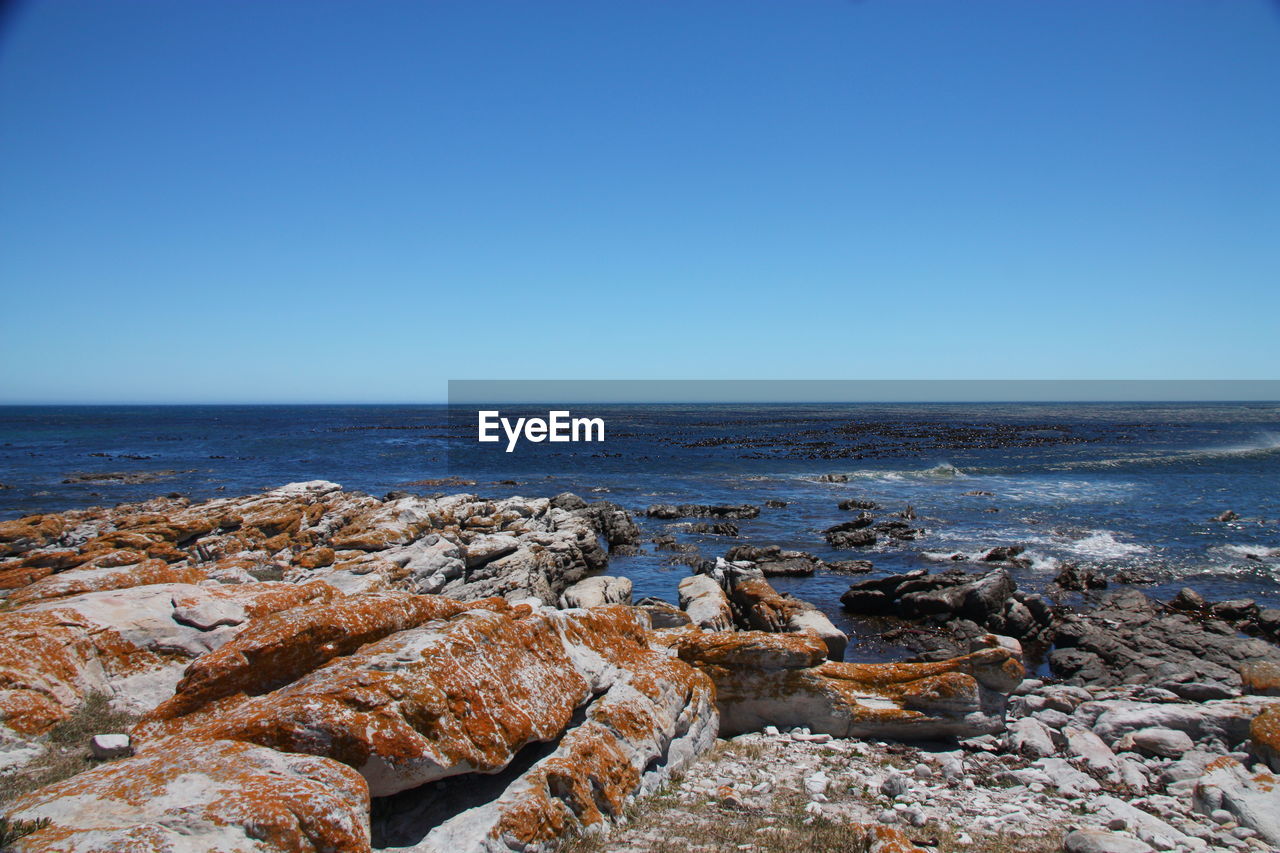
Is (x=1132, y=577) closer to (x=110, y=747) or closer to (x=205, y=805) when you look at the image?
(x=205, y=805)

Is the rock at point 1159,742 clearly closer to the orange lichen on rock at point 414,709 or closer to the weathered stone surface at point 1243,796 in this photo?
the weathered stone surface at point 1243,796

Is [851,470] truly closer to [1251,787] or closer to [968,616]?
[968,616]

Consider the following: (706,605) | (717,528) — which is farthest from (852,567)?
(706,605)

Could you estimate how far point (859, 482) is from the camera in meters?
51.0

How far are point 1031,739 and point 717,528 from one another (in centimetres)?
2416

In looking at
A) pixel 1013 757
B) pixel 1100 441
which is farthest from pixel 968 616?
pixel 1100 441

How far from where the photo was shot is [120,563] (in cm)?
1967

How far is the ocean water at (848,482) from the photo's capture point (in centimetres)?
2780

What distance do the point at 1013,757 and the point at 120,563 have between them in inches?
904

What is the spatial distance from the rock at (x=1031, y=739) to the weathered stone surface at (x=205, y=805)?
956cm

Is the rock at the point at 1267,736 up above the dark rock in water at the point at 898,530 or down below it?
above

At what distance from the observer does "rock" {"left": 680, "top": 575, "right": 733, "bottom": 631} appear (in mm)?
17094

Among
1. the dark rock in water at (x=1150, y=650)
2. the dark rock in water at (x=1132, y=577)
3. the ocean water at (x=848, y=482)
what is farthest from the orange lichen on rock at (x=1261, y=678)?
the dark rock in water at (x=1132, y=577)

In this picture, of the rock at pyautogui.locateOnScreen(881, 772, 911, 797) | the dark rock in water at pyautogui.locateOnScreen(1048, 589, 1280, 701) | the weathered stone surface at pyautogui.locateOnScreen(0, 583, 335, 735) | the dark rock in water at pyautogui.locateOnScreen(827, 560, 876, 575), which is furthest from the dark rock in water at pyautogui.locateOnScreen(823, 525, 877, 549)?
the weathered stone surface at pyautogui.locateOnScreen(0, 583, 335, 735)
